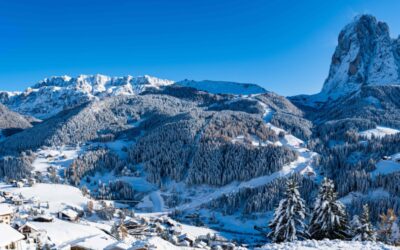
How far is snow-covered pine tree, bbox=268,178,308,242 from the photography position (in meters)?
44.2

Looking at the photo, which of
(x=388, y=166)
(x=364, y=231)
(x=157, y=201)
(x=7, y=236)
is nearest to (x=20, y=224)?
(x=7, y=236)

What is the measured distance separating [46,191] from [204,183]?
7031 centimetres

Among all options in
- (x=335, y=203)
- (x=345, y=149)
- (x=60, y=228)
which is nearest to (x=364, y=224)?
(x=335, y=203)

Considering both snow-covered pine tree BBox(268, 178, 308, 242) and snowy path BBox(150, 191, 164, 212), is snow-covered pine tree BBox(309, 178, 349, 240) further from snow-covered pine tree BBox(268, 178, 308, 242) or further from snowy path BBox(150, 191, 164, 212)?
snowy path BBox(150, 191, 164, 212)

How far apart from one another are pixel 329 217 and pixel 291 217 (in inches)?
176

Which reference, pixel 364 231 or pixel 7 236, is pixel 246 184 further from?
pixel 7 236

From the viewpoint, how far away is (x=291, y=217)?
4422cm

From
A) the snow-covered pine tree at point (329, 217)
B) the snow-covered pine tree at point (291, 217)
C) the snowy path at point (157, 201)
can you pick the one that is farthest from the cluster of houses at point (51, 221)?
the snowy path at point (157, 201)

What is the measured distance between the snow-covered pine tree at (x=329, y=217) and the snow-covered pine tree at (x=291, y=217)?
1919 mm

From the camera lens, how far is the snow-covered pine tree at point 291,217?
4416cm

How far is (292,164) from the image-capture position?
177 meters

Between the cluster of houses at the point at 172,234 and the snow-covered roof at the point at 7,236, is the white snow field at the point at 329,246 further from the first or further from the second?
the cluster of houses at the point at 172,234

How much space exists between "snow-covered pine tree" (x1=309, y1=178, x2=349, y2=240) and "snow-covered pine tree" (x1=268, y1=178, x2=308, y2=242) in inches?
75.6

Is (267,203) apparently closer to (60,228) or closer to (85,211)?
(85,211)
